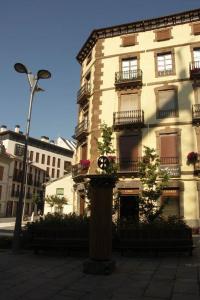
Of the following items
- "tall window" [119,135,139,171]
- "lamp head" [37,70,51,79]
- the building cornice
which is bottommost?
"tall window" [119,135,139,171]

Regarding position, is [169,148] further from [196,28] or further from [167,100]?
[196,28]

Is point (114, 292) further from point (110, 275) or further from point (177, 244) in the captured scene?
point (177, 244)

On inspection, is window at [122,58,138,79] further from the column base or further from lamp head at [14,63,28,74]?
the column base

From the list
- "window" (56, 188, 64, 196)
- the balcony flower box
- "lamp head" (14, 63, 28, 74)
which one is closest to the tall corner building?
the balcony flower box

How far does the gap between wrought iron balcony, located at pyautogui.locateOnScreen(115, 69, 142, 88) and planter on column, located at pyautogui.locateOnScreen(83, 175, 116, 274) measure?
15674mm

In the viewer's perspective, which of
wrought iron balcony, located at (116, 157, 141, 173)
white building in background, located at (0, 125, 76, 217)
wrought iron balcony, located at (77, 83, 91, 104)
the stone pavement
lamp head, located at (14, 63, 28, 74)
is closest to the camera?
the stone pavement

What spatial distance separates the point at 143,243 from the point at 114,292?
4543mm

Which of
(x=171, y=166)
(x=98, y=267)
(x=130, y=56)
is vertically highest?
(x=130, y=56)

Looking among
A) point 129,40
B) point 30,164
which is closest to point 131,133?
point 129,40

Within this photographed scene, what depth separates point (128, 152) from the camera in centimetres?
2206

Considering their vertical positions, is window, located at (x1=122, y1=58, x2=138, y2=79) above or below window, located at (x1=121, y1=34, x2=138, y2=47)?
Answer: below

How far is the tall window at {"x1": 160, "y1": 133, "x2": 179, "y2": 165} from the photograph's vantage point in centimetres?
2098

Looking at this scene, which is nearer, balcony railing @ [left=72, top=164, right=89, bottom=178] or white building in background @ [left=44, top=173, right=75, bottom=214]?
balcony railing @ [left=72, top=164, right=89, bottom=178]

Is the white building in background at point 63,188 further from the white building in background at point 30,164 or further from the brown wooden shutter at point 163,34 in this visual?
the brown wooden shutter at point 163,34
